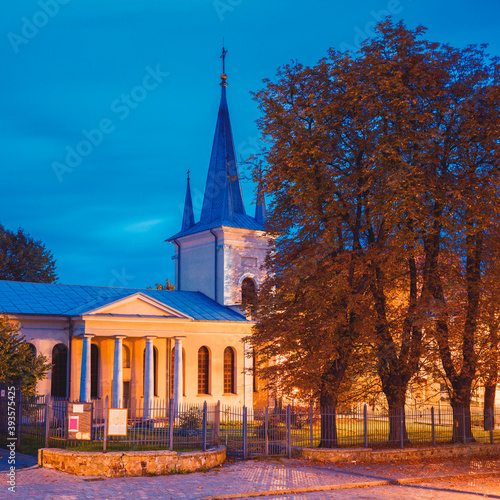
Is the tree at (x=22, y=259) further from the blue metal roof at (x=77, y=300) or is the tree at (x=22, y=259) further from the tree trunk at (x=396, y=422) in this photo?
the tree trunk at (x=396, y=422)

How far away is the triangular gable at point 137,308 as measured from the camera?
89.7 ft

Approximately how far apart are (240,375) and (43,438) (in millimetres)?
16544

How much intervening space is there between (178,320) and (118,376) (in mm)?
3876

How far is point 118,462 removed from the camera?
14867 mm

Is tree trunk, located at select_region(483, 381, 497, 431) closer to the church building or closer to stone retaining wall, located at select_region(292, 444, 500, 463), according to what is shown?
stone retaining wall, located at select_region(292, 444, 500, 463)

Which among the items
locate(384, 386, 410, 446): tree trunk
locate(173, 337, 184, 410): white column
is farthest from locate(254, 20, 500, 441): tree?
locate(173, 337, 184, 410): white column

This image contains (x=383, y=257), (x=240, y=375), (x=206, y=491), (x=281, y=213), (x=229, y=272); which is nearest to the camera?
(x=206, y=491)

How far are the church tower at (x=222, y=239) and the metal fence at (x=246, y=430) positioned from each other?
45.4 feet

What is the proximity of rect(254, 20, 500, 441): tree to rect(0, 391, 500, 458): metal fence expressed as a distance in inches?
21.7

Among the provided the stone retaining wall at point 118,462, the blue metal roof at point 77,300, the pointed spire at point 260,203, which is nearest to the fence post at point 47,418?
the stone retaining wall at point 118,462

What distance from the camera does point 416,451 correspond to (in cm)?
1925

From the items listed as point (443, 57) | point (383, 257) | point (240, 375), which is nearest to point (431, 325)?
point (383, 257)

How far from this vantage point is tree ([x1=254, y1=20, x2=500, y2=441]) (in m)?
19.1

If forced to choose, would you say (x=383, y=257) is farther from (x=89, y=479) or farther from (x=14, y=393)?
(x=14, y=393)
